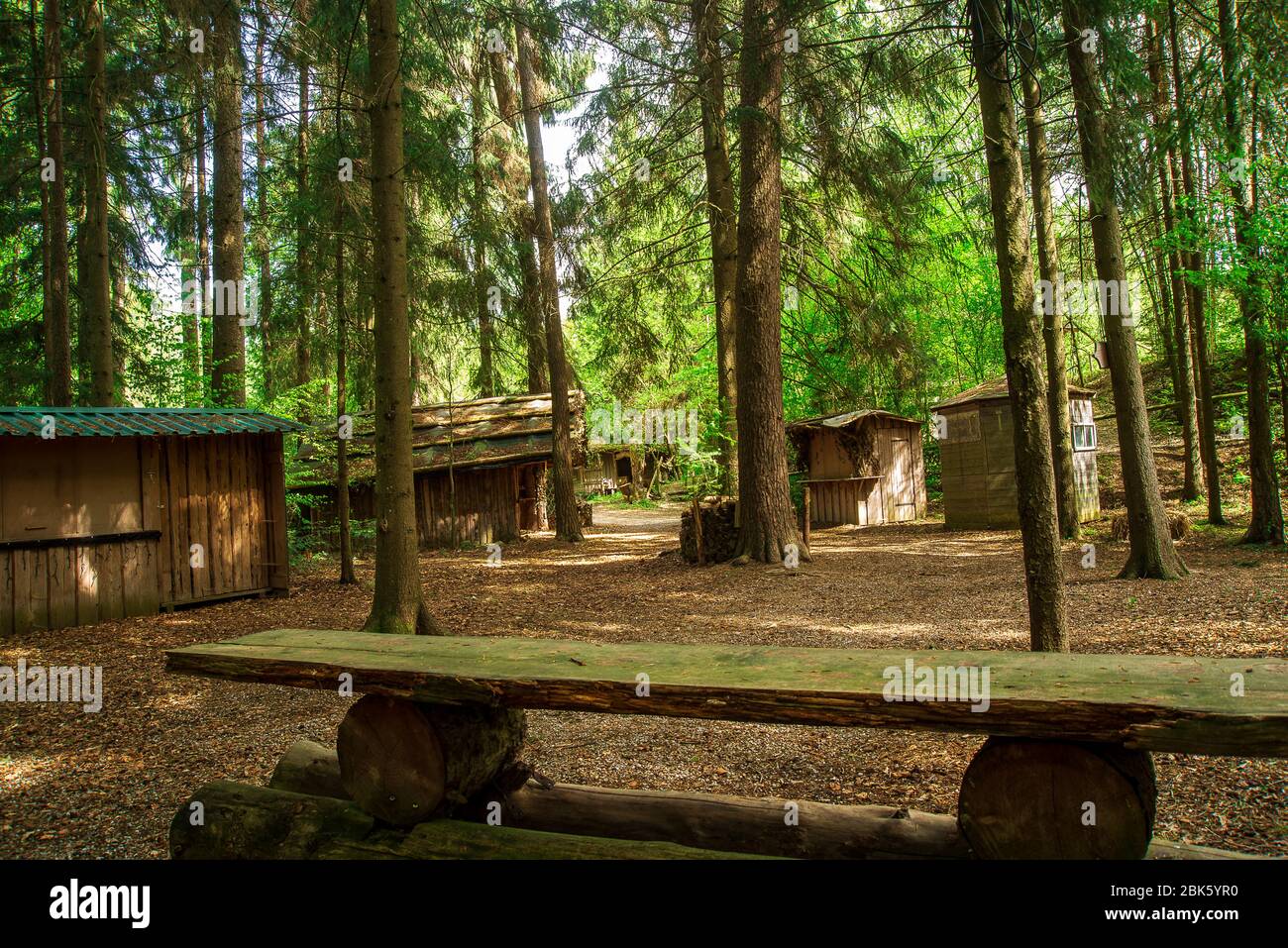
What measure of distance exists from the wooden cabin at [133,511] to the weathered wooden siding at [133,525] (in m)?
0.02

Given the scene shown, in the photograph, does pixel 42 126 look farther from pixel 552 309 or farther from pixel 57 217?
pixel 552 309

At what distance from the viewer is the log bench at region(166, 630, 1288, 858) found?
8.29ft

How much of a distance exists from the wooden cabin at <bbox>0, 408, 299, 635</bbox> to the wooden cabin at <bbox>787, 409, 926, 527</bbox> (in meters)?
13.4

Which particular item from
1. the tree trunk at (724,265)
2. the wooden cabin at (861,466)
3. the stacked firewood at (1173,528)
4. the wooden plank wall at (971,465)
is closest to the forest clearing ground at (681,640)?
the stacked firewood at (1173,528)

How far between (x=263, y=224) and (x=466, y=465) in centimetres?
798

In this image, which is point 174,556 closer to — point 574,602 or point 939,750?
point 574,602

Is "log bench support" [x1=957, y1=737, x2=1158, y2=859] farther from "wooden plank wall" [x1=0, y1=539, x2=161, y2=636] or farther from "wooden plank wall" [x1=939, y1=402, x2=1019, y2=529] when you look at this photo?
"wooden plank wall" [x1=939, y1=402, x2=1019, y2=529]

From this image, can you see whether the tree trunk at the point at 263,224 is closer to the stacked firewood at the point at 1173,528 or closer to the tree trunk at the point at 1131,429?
the tree trunk at the point at 1131,429

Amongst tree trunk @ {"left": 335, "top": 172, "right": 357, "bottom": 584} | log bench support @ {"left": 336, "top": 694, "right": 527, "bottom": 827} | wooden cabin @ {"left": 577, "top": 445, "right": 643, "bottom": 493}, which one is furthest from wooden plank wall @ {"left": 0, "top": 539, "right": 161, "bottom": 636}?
wooden cabin @ {"left": 577, "top": 445, "right": 643, "bottom": 493}

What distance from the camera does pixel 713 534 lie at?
45.5ft

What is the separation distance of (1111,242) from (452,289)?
35.5ft

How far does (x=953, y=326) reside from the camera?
2522 cm

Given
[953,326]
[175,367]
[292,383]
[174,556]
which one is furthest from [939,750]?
[953,326]

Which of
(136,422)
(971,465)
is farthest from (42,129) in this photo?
(971,465)
